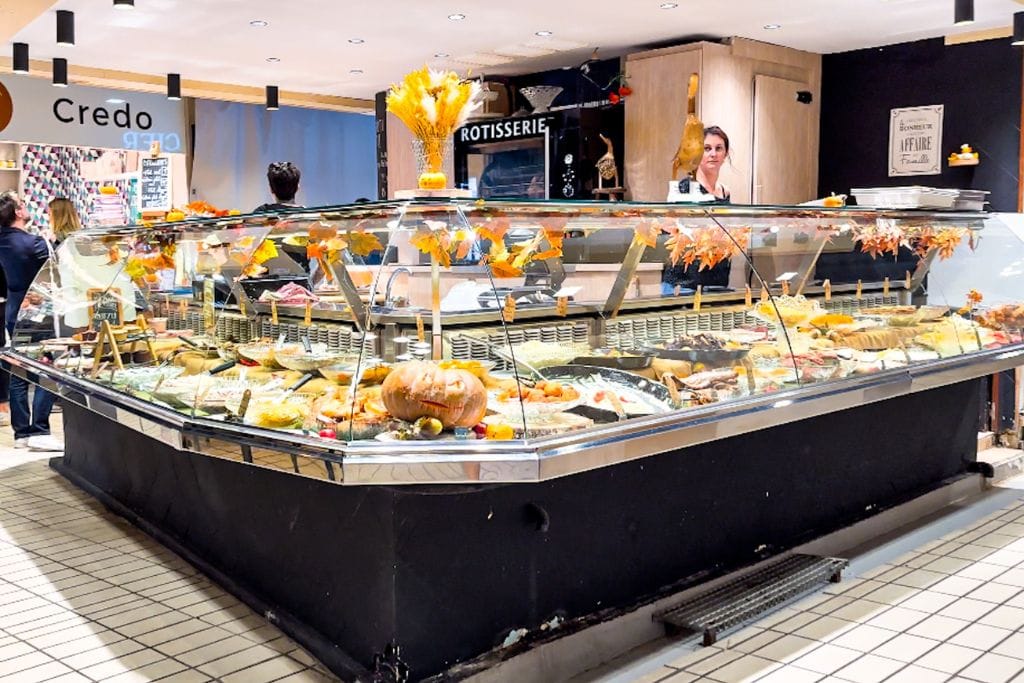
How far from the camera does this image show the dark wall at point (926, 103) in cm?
779

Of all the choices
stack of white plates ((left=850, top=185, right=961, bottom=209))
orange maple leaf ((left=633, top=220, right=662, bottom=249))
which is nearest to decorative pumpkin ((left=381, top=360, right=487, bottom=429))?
orange maple leaf ((left=633, top=220, right=662, bottom=249))

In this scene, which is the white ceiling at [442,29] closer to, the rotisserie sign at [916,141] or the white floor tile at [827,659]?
the rotisserie sign at [916,141]

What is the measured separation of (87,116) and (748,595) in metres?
10.2

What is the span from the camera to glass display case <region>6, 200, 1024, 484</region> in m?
2.78

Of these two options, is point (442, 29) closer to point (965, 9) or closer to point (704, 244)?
point (965, 9)

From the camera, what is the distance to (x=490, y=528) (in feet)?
9.64

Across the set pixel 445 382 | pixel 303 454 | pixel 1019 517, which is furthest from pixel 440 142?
pixel 1019 517

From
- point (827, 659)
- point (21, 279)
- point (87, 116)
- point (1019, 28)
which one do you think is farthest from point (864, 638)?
point (87, 116)

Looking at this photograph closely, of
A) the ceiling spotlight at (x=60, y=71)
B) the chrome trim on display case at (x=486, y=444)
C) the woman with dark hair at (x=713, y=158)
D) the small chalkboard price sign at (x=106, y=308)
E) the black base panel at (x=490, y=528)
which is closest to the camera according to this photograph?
the chrome trim on display case at (x=486, y=444)

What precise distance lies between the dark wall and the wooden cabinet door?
0.74 ft

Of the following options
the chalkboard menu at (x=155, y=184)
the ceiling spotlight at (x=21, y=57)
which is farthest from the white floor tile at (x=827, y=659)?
the chalkboard menu at (x=155, y=184)

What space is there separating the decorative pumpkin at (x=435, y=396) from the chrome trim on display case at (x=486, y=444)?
0.12 meters

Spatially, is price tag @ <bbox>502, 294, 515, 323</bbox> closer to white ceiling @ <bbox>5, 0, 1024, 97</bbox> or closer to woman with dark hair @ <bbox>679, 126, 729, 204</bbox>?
white ceiling @ <bbox>5, 0, 1024, 97</bbox>

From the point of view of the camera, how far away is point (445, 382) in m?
2.75
